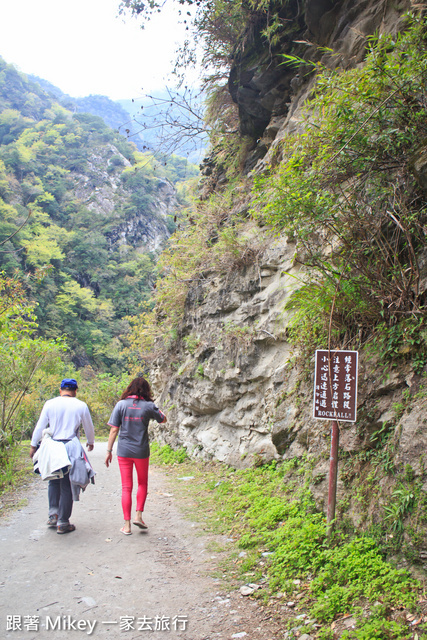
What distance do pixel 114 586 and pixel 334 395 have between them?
2537 mm

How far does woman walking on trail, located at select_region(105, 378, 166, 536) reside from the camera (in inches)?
177

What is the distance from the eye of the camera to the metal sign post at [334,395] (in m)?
3.38

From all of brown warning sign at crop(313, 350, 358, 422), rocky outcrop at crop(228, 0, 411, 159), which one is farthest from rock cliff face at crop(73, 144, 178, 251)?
brown warning sign at crop(313, 350, 358, 422)

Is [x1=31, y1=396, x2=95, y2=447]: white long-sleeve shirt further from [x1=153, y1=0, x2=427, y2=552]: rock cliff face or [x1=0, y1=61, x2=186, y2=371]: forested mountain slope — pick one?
[x1=0, y1=61, x2=186, y2=371]: forested mountain slope

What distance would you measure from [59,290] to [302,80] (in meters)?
43.2

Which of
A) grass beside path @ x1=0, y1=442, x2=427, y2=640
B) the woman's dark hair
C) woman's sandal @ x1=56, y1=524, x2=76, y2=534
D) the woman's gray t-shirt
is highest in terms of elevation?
the woman's dark hair

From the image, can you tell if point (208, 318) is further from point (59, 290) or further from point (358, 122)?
point (59, 290)

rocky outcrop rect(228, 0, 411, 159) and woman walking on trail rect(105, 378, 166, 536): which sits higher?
rocky outcrop rect(228, 0, 411, 159)

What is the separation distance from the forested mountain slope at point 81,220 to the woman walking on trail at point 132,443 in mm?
34197

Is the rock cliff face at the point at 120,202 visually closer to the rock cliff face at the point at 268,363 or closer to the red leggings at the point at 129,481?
the rock cliff face at the point at 268,363

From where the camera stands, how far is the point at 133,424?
462 centimetres

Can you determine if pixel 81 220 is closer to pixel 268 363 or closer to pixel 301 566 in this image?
pixel 268 363

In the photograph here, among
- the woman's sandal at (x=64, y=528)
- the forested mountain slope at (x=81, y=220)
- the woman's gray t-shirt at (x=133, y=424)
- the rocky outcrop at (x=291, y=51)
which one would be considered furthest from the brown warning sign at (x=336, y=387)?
the forested mountain slope at (x=81, y=220)

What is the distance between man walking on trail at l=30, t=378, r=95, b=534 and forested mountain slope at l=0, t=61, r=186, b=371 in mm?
34197
